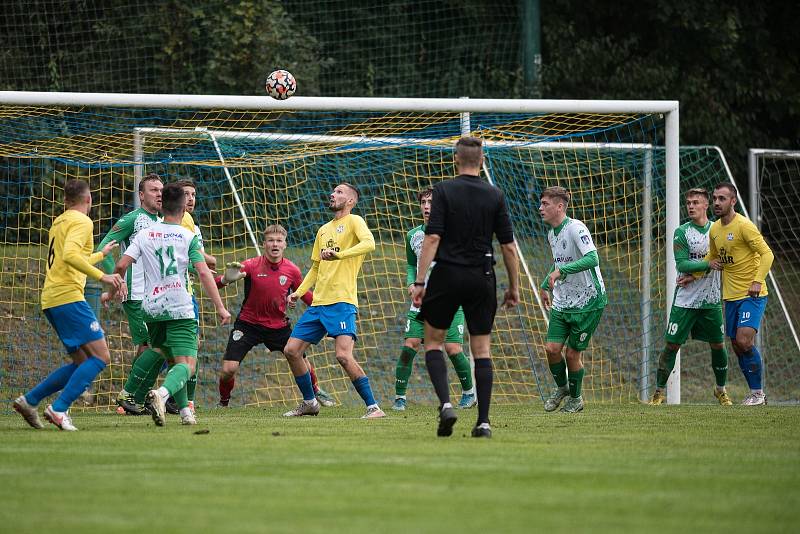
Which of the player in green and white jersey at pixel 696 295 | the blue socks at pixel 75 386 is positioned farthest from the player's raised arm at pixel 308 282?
the player in green and white jersey at pixel 696 295

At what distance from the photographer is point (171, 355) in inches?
384

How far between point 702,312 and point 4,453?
7587mm

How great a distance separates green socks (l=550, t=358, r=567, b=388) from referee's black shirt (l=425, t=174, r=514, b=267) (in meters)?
3.18

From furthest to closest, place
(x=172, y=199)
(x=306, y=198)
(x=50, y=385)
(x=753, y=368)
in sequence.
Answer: (x=306, y=198) → (x=753, y=368) → (x=172, y=199) → (x=50, y=385)

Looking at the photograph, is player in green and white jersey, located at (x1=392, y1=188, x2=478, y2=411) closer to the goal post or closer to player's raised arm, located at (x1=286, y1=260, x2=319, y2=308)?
player's raised arm, located at (x1=286, y1=260, x2=319, y2=308)

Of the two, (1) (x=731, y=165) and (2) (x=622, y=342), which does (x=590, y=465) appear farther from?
(1) (x=731, y=165)

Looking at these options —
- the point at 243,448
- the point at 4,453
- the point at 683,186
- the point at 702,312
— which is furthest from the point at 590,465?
the point at 683,186

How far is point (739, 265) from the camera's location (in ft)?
38.8

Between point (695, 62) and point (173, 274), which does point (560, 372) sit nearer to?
point (173, 274)

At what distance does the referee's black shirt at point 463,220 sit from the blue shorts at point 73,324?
2.56 m

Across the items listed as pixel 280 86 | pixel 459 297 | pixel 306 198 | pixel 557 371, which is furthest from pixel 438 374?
pixel 306 198

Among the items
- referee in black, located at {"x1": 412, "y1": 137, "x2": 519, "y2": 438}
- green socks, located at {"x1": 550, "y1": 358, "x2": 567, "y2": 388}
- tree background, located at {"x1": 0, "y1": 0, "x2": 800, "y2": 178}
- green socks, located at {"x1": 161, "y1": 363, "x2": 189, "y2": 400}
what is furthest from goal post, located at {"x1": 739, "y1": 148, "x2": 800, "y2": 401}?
green socks, located at {"x1": 161, "y1": 363, "x2": 189, "y2": 400}

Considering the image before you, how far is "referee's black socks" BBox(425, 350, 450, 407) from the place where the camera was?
7909 millimetres

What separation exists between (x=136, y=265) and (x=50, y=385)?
2649 millimetres
